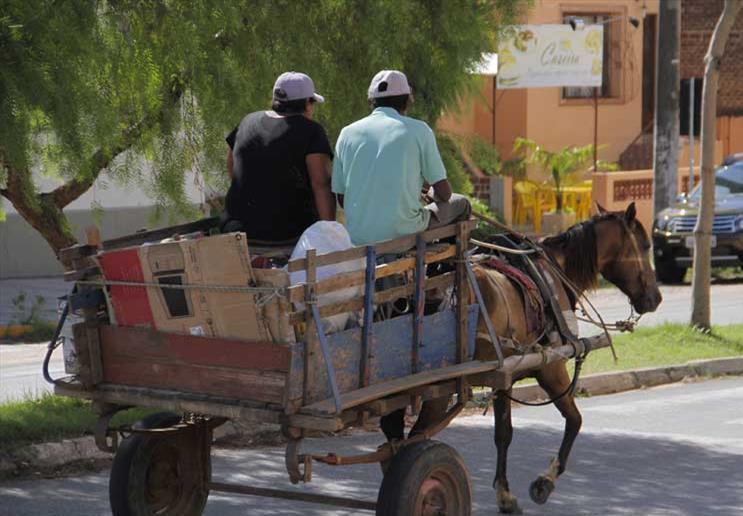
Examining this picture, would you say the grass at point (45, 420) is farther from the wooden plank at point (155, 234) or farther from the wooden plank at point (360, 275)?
the wooden plank at point (360, 275)

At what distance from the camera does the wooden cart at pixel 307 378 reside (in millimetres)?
6258

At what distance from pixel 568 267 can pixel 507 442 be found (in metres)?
1.26

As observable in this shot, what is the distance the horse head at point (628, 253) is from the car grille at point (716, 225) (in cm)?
1300

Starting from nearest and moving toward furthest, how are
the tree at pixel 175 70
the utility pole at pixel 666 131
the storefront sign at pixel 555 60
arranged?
the tree at pixel 175 70
the utility pole at pixel 666 131
the storefront sign at pixel 555 60

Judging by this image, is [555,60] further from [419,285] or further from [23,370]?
[419,285]

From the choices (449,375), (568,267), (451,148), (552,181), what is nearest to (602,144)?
(552,181)

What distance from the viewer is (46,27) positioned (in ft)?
27.6

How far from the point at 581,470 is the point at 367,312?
3.37 meters

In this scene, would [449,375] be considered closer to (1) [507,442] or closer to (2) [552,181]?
(1) [507,442]

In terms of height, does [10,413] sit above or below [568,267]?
below

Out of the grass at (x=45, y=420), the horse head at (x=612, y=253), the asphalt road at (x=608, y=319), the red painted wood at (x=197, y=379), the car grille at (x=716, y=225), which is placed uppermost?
the horse head at (x=612, y=253)

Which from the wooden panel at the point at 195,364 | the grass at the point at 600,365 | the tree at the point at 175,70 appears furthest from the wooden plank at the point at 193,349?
the grass at the point at 600,365

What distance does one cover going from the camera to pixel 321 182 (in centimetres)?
715

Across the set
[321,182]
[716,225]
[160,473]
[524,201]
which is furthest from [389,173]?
[524,201]
